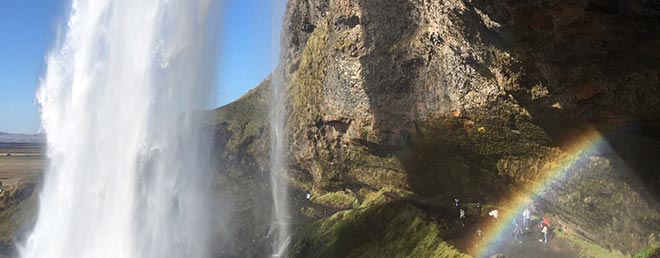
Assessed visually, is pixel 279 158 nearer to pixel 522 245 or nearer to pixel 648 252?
pixel 522 245

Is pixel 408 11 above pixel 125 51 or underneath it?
underneath

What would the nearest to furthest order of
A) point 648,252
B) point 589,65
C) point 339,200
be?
point 648,252
point 589,65
point 339,200

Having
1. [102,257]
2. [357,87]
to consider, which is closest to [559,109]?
[357,87]

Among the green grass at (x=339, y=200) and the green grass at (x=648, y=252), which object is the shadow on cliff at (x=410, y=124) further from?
the green grass at (x=648, y=252)

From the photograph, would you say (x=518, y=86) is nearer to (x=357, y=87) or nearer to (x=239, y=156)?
(x=357, y=87)

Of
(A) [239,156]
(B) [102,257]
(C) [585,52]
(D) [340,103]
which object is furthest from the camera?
(A) [239,156]

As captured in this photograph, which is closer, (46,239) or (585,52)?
(585,52)

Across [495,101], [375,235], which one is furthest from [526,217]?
[375,235]
